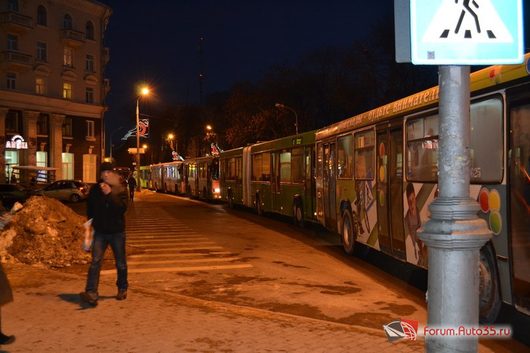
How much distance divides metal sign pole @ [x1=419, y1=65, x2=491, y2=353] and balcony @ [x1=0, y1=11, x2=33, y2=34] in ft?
168

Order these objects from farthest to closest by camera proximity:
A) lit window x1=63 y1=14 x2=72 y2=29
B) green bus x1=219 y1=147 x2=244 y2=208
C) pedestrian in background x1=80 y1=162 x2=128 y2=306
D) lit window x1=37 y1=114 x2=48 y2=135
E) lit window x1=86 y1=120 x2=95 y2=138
Result: lit window x1=86 y1=120 x2=95 y2=138 → lit window x1=63 y1=14 x2=72 y2=29 → lit window x1=37 y1=114 x2=48 y2=135 → green bus x1=219 y1=147 x2=244 y2=208 → pedestrian in background x1=80 y1=162 x2=128 y2=306

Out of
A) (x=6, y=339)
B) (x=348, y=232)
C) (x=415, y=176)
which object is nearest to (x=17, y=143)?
(x=348, y=232)

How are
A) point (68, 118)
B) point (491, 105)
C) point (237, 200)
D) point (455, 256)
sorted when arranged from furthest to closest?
point (68, 118)
point (237, 200)
point (491, 105)
point (455, 256)

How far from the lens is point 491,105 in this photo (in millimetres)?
7098

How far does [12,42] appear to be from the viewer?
49500 millimetres

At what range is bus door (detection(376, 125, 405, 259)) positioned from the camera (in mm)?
10055

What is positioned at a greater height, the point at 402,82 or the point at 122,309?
the point at 402,82

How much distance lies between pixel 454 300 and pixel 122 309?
16.4ft

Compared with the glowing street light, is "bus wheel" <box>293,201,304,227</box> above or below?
below

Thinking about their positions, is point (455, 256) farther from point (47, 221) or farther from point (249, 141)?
point (249, 141)

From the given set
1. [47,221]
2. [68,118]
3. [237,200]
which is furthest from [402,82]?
[47,221]

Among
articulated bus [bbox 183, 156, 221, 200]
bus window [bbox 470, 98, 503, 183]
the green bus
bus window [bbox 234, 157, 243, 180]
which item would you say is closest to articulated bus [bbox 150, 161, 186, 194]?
articulated bus [bbox 183, 156, 221, 200]
